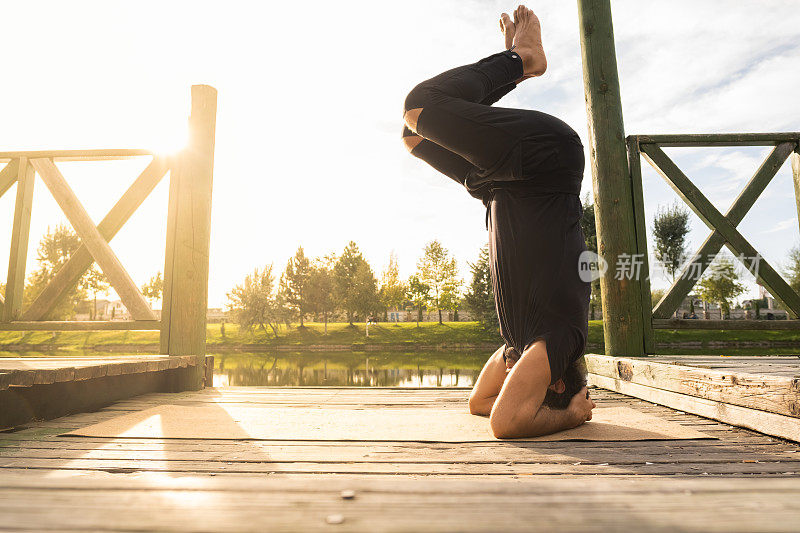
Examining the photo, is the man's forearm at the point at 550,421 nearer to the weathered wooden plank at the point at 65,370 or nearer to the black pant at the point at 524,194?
the black pant at the point at 524,194

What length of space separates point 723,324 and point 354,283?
111 feet

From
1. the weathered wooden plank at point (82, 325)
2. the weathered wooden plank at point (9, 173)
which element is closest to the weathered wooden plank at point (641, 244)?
the weathered wooden plank at point (82, 325)

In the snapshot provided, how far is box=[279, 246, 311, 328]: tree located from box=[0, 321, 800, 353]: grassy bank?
5.91 ft

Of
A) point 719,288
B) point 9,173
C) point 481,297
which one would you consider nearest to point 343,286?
point 481,297

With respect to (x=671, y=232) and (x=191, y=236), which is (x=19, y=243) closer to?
(x=191, y=236)

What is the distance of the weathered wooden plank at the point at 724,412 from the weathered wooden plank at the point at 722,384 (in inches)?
1.0

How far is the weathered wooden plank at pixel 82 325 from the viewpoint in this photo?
10.7ft

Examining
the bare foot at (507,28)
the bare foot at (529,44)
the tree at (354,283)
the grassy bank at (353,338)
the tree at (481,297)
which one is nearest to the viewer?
the bare foot at (529,44)

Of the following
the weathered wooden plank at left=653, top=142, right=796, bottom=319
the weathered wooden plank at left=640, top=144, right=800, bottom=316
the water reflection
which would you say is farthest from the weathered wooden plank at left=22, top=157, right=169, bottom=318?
the water reflection

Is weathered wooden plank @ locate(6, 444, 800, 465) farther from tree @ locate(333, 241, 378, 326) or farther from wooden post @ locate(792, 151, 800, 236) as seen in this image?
tree @ locate(333, 241, 378, 326)

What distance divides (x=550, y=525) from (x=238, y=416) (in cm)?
198

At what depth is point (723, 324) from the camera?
129 inches

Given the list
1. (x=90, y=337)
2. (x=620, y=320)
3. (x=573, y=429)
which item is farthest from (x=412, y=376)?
(x=90, y=337)

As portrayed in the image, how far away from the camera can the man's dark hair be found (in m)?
1.88
